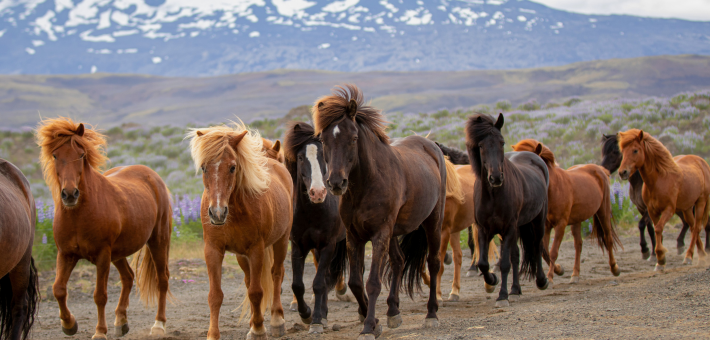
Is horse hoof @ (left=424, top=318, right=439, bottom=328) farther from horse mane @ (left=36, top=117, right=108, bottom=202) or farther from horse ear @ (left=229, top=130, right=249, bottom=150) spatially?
horse mane @ (left=36, top=117, right=108, bottom=202)

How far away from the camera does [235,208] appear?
16.5 ft

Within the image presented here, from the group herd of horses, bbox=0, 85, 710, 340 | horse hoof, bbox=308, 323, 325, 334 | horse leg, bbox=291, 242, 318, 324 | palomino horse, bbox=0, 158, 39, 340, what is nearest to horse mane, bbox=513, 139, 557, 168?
herd of horses, bbox=0, 85, 710, 340

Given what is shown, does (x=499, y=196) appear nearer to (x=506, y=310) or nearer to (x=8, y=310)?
(x=506, y=310)

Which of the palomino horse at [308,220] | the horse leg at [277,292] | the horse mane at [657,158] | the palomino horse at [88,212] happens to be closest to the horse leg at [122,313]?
the palomino horse at [88,212]

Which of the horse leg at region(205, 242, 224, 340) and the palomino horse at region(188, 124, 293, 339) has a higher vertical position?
the palomino horse at region(188, 124, 293, 339)

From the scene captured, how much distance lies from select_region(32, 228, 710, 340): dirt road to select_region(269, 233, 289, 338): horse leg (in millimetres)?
192

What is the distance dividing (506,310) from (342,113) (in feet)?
9.85

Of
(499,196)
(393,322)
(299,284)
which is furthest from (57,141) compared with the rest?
(499,196)

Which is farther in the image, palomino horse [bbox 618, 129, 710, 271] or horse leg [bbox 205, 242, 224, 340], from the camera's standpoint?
palomino horse [bbox 618, 129, 710, 271]

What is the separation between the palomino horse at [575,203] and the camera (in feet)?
30.4

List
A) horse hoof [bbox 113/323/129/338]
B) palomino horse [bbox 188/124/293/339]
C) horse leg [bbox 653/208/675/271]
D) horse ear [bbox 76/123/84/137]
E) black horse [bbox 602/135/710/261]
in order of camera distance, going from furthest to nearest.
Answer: black horse [bbox 602/135/710/261] → horse leg [bbox 653/208/675/271] → horse hoof [bbox 113/323/129/338] → horse ear [bbox 76/123/84/137] → palomino horse [bbox 188/124/293/339]

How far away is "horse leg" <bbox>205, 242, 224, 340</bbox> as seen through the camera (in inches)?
188

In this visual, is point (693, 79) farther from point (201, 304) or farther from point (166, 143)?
point (201, 304)

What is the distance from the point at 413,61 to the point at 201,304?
354ft
